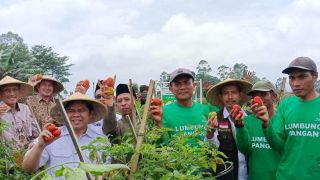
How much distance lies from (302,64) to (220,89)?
2.52 ft

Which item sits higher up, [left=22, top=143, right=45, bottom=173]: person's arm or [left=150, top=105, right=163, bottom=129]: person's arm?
[left=150, top=105, right=163, bottom=129]: person's arm

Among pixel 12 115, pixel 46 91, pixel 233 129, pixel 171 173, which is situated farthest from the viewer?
pixel 46 91

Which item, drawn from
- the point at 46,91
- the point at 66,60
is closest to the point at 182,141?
the point at 46,91

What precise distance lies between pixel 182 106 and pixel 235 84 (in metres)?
0.49

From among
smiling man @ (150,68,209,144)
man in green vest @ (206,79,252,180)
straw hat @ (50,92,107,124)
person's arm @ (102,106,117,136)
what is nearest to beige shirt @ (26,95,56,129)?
person's arm @ (102,106,117,136)

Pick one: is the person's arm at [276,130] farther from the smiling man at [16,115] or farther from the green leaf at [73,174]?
the smiling man at [16,115]

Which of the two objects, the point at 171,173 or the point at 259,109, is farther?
the point at 259,109

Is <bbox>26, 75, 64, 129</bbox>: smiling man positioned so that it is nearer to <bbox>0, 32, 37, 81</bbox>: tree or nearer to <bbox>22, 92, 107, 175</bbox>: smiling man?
<bbox>22, 92, 107, 175</bbox>: smiling man

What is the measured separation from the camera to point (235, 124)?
3402 mm

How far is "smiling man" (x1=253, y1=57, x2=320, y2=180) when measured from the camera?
3.16 meters

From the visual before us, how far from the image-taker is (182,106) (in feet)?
12.3

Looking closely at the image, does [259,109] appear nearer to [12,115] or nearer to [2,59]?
[12,115]

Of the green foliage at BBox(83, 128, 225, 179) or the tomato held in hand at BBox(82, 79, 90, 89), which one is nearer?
the green foliage at BBox(83, 128, 225, 179)

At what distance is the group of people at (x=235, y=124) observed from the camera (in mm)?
3017
